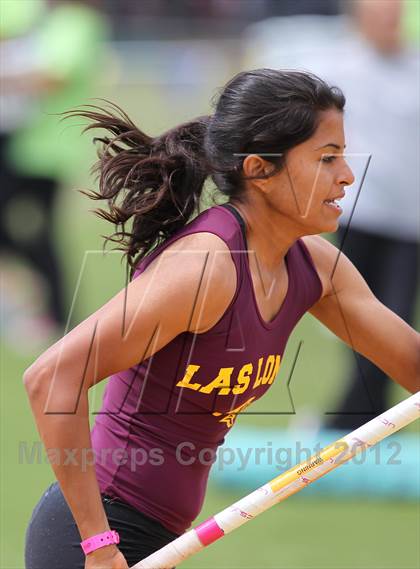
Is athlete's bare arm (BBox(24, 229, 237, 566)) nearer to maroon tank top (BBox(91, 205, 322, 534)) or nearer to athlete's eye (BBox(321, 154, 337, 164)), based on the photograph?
maroon tank top (BBox(91, 205, 322, 534))

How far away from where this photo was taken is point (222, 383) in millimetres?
2855

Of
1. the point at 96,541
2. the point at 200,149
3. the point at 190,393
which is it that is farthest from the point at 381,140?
the point at 96,541

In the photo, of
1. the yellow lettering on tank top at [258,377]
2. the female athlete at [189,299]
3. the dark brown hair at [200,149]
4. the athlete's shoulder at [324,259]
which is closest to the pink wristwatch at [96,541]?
the female athlete at [189,299]

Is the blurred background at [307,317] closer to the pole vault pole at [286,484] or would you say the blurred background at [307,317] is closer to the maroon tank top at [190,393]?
the maroon tank top at [190,393]

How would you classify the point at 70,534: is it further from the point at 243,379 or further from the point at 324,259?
the point at 324,259

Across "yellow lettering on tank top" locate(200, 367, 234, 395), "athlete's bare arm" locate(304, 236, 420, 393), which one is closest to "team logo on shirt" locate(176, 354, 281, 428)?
"yellow lettering on tank top" locate(200, 367, 234, 395)

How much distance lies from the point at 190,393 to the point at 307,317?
541 centimetres

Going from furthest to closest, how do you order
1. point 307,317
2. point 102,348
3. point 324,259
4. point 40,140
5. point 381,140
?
1. point 307,317
2. point 40,140
3. point 381,140
4. point 324,259
5. point 102,348

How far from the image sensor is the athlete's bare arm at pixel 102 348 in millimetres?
2570

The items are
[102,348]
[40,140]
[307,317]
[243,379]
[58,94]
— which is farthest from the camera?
[307,317]

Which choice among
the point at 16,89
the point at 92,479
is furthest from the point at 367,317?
the point at 16,89

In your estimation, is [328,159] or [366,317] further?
[366,317]

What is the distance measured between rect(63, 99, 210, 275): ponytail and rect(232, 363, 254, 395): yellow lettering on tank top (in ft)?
1.25

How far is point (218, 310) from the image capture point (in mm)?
2730
